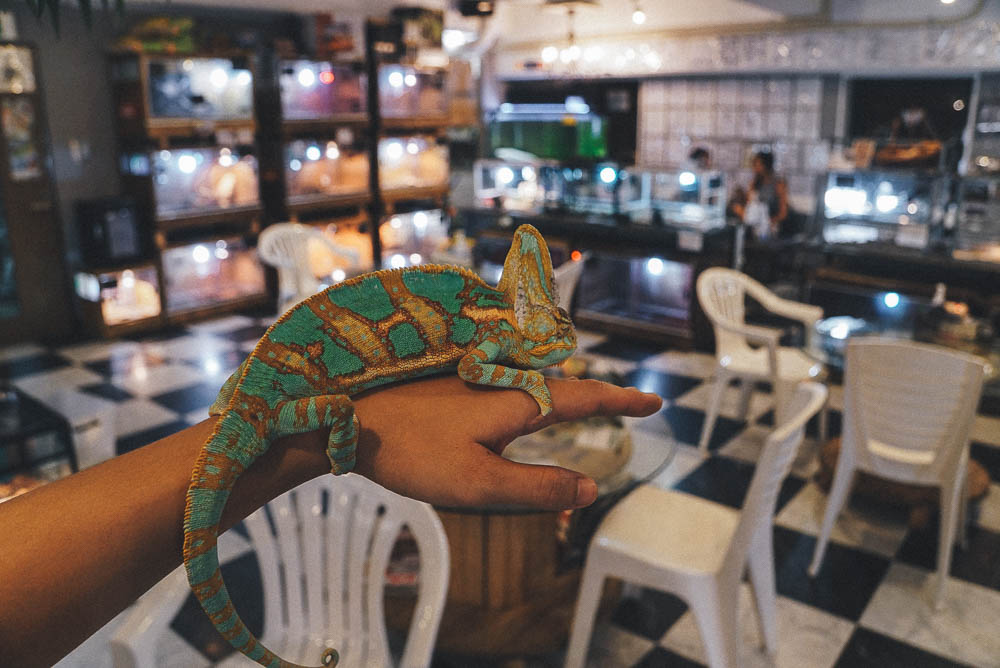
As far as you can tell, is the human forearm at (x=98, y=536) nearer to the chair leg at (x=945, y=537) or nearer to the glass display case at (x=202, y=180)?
the chair leg at (x=945, y=537)

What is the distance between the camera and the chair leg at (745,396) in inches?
189

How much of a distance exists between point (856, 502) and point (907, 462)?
85 cm

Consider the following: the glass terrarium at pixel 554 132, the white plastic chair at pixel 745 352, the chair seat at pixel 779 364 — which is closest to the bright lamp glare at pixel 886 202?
the white plastic chair at pixel 745 352

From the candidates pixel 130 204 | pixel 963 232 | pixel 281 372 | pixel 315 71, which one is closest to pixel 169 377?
pixel 130 204

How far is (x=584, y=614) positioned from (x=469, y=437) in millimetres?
1725

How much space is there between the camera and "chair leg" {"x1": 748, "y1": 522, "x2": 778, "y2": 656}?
8.39 ft

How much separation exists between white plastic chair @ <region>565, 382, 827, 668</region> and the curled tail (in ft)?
5.37

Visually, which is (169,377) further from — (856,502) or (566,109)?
(566,109)

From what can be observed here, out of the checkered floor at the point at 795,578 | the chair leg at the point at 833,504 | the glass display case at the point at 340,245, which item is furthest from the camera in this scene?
the glass display case at the point at 340,245

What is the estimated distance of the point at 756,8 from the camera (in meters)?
7.43

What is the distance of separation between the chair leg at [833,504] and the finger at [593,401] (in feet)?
8.77

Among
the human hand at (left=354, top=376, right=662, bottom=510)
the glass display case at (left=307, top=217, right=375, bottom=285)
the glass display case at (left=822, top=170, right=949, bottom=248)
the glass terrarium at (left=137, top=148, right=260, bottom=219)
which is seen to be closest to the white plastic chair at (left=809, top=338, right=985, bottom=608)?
the human hand at (left=354, top=376, right=662, bottom=510)

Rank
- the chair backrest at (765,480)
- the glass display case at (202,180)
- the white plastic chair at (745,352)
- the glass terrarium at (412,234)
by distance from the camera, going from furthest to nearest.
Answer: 1. the glass terrarium at (412,234)
2. the glass display case at (202,180)
3. the white plastic chair at (745,352)
4. the chair backrest at (765,480)

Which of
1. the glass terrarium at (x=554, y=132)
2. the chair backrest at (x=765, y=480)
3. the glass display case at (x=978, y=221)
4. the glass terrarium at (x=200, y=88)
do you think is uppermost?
the glass terrarium at (x=200, y=88)
